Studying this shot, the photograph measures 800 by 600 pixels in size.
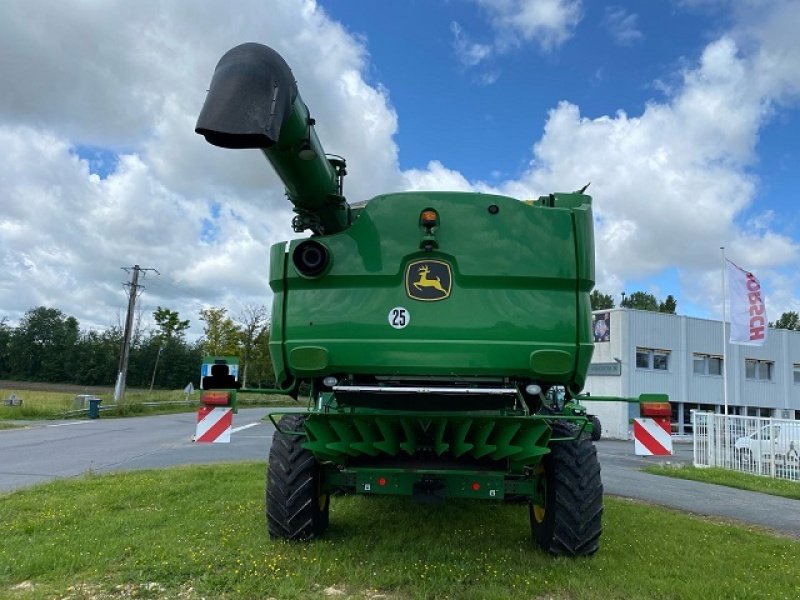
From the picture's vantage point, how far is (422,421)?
4668 millimetres

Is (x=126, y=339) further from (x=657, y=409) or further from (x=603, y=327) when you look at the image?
(x=657, y=409)

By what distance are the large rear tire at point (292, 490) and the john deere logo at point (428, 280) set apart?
1.61 meters

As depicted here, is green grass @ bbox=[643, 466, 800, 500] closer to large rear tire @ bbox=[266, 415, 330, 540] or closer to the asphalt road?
the asphalt road

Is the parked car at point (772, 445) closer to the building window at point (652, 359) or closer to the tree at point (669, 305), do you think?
the building window at point (652, 359)

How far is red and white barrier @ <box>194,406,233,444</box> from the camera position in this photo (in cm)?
555

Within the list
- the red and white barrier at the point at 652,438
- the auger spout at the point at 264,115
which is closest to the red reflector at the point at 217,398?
the auger spout at the point at 264,115

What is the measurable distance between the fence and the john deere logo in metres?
12.9

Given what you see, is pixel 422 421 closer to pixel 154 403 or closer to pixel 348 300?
pixel 348 300

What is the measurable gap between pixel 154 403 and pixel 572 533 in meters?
37.2

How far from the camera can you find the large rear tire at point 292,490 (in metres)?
5.36

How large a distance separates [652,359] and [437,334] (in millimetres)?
28093

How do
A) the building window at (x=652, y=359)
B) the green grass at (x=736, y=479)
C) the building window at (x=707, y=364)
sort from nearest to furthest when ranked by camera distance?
the green grass at (x=736, y=479) < the building window at (x=652, y=359) < the building window at (x=707, y=364)

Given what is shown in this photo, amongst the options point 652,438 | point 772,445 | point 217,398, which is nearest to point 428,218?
point 217,398

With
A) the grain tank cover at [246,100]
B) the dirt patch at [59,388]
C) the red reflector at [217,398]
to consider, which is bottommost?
the dirt patch at [59,388]
